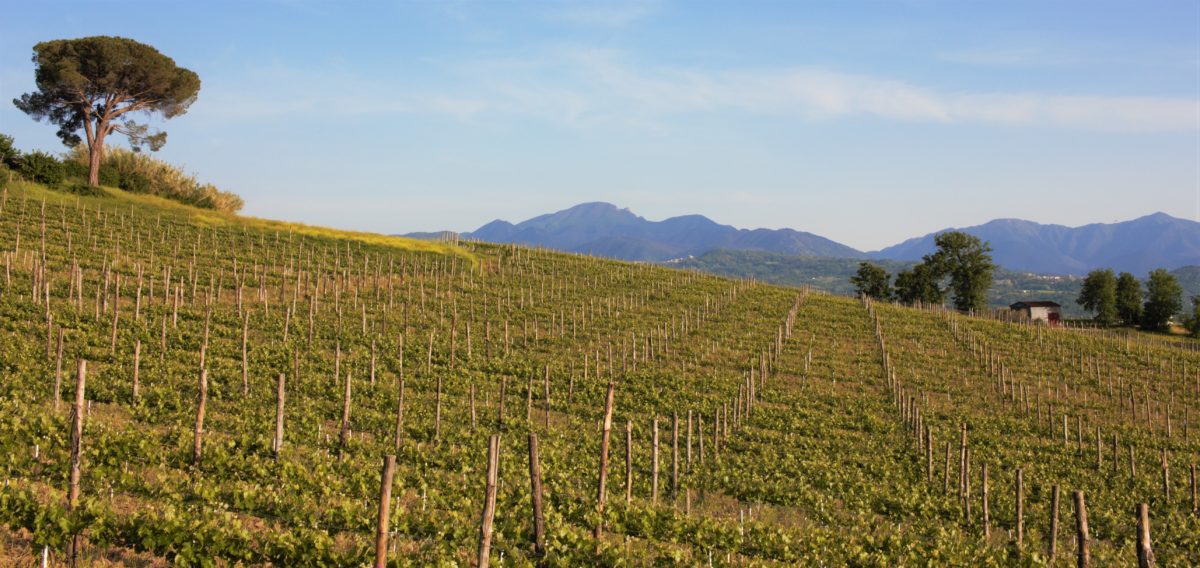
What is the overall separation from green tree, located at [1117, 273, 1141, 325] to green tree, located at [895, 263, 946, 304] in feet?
73.7

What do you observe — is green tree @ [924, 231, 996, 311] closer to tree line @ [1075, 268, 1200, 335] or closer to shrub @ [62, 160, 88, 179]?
tree line @ [1075, 268, 1200, 335]

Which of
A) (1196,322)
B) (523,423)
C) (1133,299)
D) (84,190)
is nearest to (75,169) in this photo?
(84,190)

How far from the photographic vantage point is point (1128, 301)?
97938 millimetres

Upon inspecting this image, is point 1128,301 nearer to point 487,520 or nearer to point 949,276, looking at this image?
point 949,276

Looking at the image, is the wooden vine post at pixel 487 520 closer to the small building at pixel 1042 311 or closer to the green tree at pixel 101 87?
the green tree at pixel 101 87

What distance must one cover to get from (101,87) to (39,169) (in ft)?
28.9

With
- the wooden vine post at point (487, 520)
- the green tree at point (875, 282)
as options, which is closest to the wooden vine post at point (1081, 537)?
the wooden vine post at point (487, 520)

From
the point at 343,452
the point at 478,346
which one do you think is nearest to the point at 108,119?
the point at 478,346

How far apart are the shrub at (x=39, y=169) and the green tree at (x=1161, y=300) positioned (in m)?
116

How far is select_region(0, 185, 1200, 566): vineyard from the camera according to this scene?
12633 millimetres

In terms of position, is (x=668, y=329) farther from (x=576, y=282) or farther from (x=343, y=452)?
(x=343, y=452)

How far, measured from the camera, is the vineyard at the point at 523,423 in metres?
12.6

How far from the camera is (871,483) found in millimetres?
22516

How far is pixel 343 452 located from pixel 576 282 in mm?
42726
